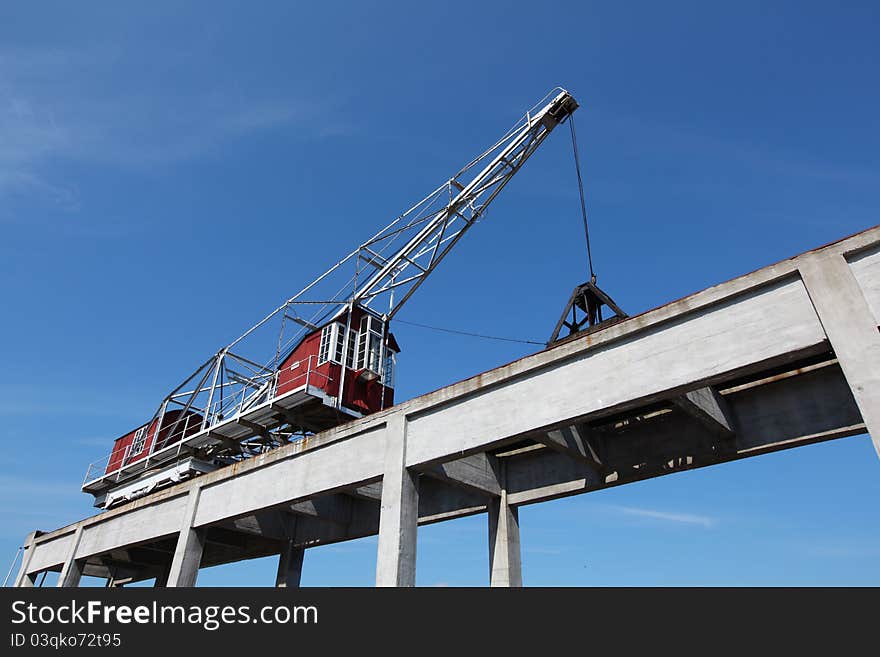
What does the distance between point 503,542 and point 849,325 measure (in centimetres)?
1062

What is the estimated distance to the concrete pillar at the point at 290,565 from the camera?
22.5 m

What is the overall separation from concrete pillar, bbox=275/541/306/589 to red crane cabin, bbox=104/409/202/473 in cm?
889

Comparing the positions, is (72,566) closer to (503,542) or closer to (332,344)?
(332,344)

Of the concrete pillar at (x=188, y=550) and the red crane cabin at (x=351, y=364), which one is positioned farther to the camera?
the red crane cabin at (x=351, y=364)

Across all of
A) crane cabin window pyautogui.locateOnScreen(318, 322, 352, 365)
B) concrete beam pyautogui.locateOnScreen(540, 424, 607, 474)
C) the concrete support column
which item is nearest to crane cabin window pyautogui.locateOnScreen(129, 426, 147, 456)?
→ crane cabin window pyautogui.locateOnScreen(318, 322, 352, 365)

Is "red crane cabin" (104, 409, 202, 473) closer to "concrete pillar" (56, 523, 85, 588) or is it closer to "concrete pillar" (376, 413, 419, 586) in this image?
"concrete pillar" (56, 523, 85, 588)

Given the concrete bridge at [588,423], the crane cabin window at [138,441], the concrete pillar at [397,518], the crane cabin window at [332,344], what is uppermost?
the crane cabin window at [332,344]

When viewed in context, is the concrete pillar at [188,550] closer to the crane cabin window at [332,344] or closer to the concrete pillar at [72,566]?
the crane cabin window at [332,344]

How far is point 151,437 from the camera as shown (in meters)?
29.7

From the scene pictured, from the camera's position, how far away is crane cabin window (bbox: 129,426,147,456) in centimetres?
3022

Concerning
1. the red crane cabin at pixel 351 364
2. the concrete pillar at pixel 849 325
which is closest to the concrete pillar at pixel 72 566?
the red crane cabin at pixel 351 364

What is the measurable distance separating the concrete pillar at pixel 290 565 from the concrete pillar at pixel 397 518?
1129cm
